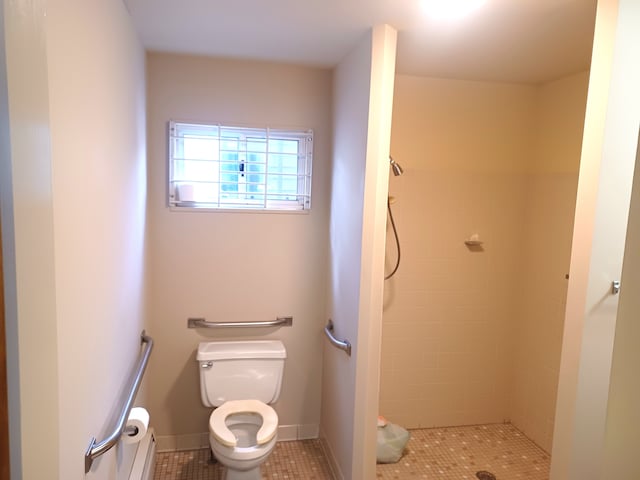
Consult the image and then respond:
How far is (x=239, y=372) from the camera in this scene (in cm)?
256

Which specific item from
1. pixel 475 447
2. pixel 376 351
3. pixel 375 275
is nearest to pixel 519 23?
pixel 375 275

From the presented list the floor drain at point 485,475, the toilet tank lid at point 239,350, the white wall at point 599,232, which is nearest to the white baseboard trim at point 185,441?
the toilet tank lid at point 239,350

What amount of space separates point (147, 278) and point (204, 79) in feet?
3.89

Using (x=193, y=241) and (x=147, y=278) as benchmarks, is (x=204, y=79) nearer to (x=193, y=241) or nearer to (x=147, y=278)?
(x=193, y=241)

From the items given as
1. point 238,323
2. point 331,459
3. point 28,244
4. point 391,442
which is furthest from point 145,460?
point 28,244

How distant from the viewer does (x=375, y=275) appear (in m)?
2.05

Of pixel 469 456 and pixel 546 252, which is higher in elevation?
pixel 546 252

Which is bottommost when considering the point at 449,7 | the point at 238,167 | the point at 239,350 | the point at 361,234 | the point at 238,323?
the point at 239,350

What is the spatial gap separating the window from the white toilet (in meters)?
0.85

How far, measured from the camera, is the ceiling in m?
1.75

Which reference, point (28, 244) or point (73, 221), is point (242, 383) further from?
point (28, 244)

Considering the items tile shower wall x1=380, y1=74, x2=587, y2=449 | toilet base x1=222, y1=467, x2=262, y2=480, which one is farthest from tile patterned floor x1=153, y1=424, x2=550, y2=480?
toilet base x1=222, y1=467, x2=262, y2=480

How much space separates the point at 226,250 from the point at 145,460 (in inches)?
46.7

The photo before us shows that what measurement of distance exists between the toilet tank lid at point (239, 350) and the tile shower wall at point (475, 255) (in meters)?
0.74
